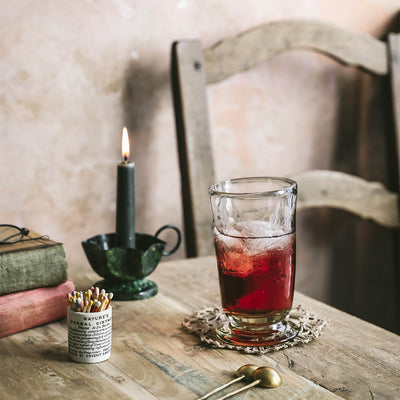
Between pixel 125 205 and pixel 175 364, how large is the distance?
31 cm

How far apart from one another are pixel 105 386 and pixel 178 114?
2.34 feet

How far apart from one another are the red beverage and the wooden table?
0.06 metres

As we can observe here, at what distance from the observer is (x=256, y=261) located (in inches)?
28.8

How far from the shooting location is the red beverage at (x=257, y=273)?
2.40 feet

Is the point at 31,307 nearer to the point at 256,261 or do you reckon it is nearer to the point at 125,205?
the point at 125,205

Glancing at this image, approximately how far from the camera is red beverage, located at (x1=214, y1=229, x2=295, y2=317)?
2.40ft

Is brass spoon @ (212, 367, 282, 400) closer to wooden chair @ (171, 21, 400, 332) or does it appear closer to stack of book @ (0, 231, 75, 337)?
stack of book @ (0, 231, 75, 337)

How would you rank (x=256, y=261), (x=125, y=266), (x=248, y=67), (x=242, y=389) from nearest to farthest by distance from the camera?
1. (x=242, y=389)
2. (x=256, y=261)
3. (x=125, y=266)
4. (x=248, y=67)

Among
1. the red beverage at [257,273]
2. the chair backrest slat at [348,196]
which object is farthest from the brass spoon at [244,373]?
the chair backrest slat at [348,196]

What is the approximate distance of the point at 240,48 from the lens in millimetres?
1260

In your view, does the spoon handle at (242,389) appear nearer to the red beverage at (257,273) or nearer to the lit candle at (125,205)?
the red beverage at (257,273)

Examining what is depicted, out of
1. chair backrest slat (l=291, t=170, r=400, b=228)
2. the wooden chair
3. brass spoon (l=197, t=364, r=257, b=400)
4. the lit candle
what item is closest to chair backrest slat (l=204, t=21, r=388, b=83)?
the wooden chair

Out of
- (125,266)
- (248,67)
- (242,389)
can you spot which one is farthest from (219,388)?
A: (248,67)

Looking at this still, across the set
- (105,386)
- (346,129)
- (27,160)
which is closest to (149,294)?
(105,386)
